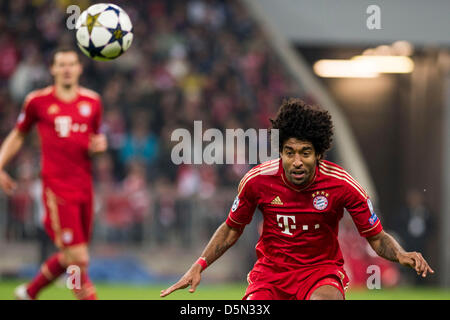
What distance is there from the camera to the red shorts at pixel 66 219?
7.97m


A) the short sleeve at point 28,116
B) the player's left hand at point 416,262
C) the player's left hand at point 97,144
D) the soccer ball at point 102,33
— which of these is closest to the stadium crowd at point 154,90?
the short sleeve at point 28,116

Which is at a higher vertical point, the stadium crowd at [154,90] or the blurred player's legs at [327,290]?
the stadium crowd at [154,90]

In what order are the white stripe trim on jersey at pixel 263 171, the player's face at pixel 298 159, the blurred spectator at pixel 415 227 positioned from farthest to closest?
the blurred spectator at pixel 415 227 < the white stripe trim on jersey at pixel 263 171 < the player's face at pixel 298 159

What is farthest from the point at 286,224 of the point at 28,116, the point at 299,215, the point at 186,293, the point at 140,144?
the point at 140,144

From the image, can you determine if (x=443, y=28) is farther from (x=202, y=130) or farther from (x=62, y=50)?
(x=62, y=50)

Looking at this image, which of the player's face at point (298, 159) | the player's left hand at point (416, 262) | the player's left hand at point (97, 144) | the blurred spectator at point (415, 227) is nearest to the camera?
the player's left hand at point (416, 262)

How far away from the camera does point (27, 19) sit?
16.3 meters

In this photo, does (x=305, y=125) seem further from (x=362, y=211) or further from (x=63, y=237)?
(x=63, y=237)

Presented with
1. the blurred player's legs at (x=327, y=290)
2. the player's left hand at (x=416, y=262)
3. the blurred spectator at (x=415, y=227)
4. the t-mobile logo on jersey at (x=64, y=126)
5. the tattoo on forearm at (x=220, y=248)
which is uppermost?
the t-mobile logo on jersey at (x=64, y=126)

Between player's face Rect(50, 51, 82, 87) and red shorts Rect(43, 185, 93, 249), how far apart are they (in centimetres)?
102

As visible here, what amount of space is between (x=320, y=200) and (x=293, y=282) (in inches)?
21.1

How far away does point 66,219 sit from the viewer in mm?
8008

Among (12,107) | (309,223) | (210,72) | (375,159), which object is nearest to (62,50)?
(309,223)

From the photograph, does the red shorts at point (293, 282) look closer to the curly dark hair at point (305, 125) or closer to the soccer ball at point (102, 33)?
the curly dark hair at point (305, 125)
